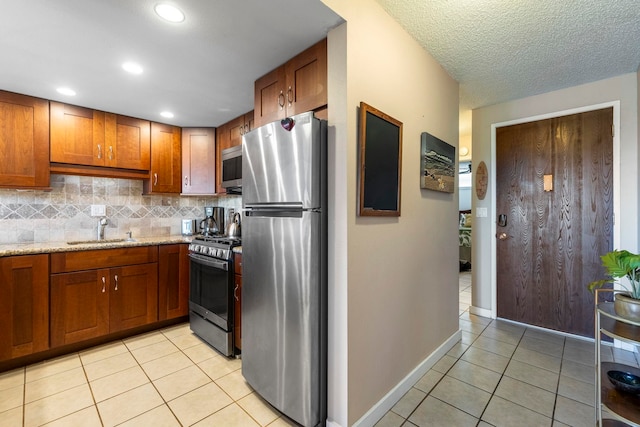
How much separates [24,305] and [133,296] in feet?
2.35

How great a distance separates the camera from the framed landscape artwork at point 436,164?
204 cm

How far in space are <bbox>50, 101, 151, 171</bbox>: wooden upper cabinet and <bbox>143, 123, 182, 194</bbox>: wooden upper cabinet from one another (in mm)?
71

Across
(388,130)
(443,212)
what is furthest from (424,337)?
(388,130)

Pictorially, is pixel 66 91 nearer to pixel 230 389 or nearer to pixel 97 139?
pixel 97 139

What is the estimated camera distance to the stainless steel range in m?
2.27

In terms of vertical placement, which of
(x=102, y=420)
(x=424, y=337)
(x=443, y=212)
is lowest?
(x=102, y=420)

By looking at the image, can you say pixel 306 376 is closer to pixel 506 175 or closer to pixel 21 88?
pixel 506 175

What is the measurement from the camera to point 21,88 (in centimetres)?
232

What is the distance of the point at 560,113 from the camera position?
8.91 feet

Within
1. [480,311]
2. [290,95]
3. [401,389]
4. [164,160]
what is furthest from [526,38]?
[164,160]

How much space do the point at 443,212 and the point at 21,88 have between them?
3.61m

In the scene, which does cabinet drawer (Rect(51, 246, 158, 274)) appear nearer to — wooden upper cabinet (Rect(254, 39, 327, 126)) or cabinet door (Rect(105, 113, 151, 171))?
cabinet door (Rect(105, 113, 151, 171))

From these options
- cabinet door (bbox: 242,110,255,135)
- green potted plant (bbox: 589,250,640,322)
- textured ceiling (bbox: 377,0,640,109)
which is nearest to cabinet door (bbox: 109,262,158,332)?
cabinet door (bbox: 242,110,255,135)

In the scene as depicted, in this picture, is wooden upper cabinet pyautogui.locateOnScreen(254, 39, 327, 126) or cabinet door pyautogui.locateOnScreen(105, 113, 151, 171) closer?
wooden upper cabinet pyautogui.locateOnScreen(254, 39, 327, 126)
